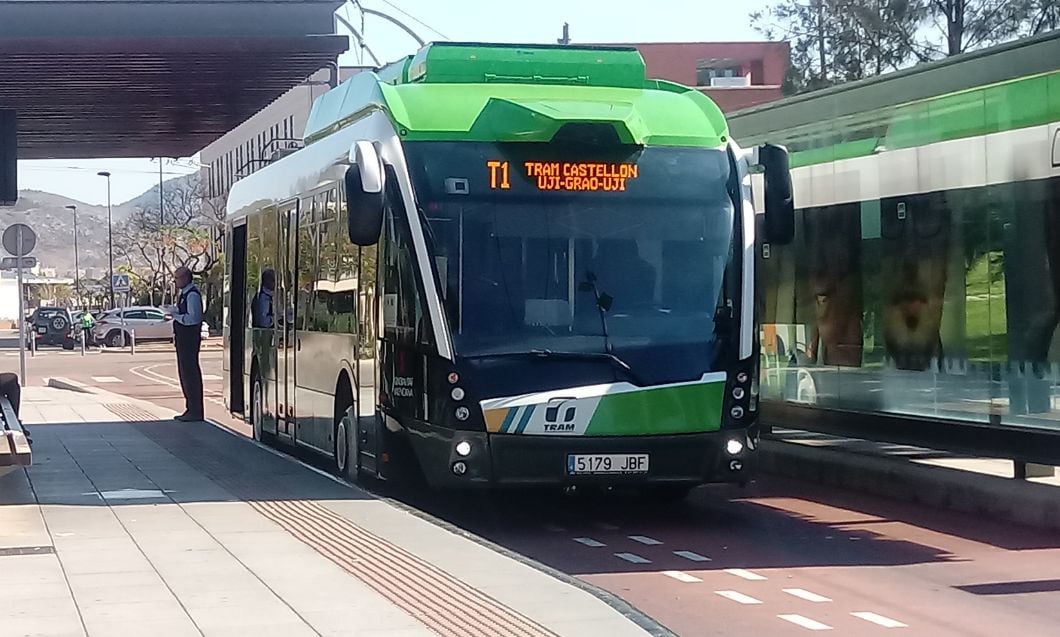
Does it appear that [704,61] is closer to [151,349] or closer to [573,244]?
[151,349]

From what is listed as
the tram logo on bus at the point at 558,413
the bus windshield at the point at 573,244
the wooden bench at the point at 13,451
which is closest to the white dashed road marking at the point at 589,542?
the tram logo on bus at the point at 558,413

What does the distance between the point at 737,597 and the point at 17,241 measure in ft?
70.1

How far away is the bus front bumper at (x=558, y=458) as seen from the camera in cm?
1170

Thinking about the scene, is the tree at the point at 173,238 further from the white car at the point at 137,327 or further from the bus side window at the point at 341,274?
the bus side window at the point at 341,274

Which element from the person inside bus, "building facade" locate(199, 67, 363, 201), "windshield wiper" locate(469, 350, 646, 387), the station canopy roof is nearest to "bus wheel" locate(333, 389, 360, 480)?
"windshield wiper" locate(469, 350, 646, 387)

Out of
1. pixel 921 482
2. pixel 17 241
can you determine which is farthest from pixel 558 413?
pixel 17 241

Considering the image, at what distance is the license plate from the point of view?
38.5ft

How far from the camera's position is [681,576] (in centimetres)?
1019

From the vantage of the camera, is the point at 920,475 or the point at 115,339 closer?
the point at 920,475

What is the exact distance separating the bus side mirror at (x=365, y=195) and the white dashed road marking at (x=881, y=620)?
4653 mm

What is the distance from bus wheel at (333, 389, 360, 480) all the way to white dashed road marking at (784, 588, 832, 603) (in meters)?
4.86

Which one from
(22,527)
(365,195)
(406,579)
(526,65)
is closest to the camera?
(406,579)

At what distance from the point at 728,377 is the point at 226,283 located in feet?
35.5

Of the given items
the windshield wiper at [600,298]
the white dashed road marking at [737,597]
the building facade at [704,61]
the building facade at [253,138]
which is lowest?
the white dashed road marking at [737,597]
